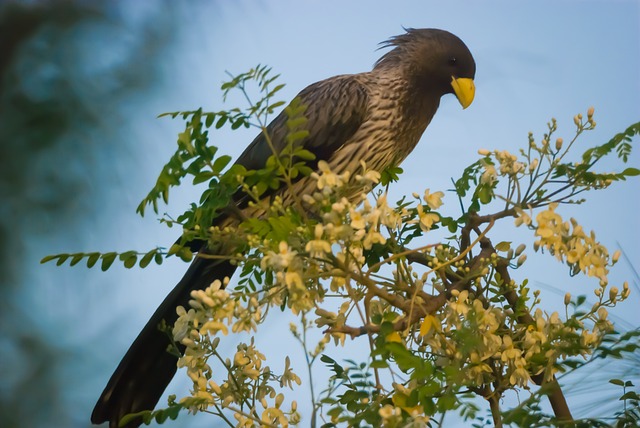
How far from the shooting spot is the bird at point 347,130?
1.42 meters

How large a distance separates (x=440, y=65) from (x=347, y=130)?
32 cm

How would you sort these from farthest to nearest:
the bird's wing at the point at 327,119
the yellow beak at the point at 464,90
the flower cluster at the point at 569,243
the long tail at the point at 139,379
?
the yellow beak at the point at 464,90, the bird's wing at the point at 327,119, the long tail at the point at 139,379, the flower cluster at the point at 569,243

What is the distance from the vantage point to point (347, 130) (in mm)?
1737

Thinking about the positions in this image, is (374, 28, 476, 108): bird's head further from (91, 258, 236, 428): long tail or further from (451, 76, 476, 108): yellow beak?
(91, 258, 236, 428): long tail

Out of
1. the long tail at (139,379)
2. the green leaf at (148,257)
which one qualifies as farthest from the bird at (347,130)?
the green leaf at (148,257)

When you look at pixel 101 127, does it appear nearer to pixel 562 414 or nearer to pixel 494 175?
pixel 494 175

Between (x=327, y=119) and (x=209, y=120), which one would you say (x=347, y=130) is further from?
(x=209, y=120)

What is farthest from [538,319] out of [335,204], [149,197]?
[149,197]

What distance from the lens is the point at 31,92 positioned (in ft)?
7.50

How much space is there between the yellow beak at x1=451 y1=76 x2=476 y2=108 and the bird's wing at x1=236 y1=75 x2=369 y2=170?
223 mm

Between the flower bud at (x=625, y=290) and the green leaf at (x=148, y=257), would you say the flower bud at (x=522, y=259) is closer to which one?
the flower bud at (x=625, y=290)

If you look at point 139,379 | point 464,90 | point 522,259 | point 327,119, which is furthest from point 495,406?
point 464,90

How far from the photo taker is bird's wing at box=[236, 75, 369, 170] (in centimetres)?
166

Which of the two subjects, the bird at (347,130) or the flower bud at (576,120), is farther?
the bird at (347,130)
